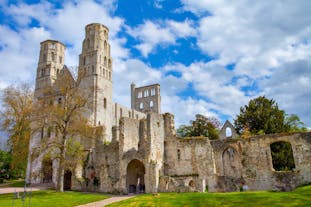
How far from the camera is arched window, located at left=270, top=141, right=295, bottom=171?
31.4 metres

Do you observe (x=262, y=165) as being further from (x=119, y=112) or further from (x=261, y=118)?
(x=119, y=112)

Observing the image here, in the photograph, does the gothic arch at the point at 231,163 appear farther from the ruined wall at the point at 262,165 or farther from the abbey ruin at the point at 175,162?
the ruined wall at the point at 262,165

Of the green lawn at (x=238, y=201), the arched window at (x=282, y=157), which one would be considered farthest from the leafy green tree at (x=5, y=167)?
the arched window at (x=282, y=157)

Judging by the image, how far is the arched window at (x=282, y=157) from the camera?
103ft

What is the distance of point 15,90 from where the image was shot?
90.7 ft

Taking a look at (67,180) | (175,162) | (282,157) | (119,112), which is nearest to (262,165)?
(282,157)

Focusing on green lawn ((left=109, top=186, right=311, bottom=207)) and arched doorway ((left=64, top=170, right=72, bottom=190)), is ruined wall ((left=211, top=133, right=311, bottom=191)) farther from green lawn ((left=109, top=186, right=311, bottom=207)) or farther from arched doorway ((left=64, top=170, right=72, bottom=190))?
arched doorway ((left=64, top=170, right=72, bottom=190))

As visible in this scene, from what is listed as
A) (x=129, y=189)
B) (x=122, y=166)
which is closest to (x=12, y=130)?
(x=122, y=166)

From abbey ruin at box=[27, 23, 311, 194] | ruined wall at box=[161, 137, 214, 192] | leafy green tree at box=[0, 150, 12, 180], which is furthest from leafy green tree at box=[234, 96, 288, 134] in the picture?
leafy green tree at box=[0, 150, 12, 180]

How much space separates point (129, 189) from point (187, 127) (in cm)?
2030

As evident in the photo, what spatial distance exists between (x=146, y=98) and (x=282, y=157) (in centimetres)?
4498

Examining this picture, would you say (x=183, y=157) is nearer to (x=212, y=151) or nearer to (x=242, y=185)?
(x=212, y=151)

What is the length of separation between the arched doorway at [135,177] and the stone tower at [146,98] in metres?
40.5

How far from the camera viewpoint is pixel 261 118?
116 feet
